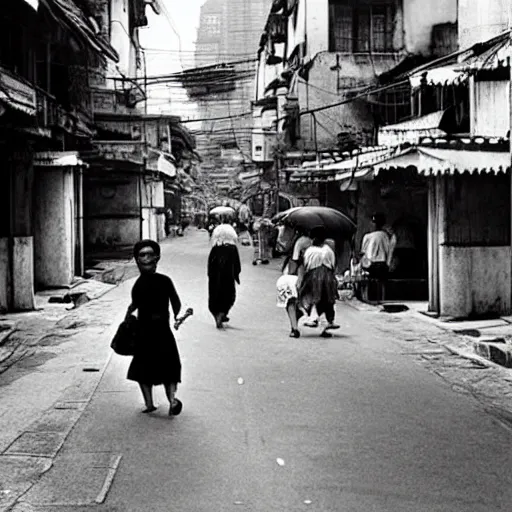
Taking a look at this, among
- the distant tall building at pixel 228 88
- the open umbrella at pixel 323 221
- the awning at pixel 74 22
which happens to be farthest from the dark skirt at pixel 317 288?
the distant tall building at pixel 228 88

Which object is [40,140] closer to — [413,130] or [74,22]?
[74,22]

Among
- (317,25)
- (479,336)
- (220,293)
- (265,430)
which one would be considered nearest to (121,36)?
(317,25)

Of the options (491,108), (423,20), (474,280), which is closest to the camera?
(474,280)

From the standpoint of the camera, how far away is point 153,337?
27.2 feet

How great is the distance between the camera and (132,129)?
125 ft

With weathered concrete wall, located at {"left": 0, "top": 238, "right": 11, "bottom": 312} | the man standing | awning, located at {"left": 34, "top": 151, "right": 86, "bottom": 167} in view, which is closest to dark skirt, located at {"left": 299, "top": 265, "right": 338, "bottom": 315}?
the man standing

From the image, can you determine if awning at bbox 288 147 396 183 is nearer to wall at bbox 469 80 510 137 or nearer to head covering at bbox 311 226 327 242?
wall at bbox 469 80 510 137

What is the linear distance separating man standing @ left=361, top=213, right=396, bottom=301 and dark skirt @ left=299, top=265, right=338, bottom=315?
16.3 feet

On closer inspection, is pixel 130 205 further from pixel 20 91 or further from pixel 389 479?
pixel 389 479

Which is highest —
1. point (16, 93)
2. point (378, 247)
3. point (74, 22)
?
point (74, 22)

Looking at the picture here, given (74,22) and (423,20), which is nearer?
(74,22)

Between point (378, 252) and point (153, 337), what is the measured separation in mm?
10962

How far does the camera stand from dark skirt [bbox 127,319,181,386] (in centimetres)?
824

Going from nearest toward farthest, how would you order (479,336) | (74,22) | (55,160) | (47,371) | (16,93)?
(47,371)
(479,336)
(16,93)
(74,22)
(55,160)
